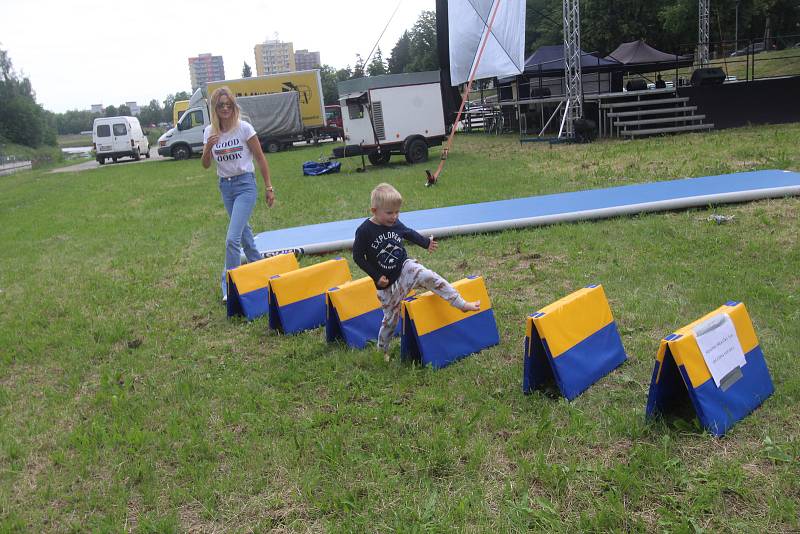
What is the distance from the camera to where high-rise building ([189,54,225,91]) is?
190625 millimetres

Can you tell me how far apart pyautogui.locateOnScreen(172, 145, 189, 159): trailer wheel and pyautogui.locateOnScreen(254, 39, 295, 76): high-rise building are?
5579 inches

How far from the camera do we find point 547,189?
412 inches

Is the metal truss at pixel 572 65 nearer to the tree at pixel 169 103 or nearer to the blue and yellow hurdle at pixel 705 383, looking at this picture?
the blue and yellow hurdle at pixel 705 383

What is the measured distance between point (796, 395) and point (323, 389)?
8.31 feet

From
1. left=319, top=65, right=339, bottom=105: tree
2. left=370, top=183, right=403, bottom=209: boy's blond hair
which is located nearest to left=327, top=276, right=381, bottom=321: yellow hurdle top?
left=370, top=183, right=403, bottom=209: boy's blond hair

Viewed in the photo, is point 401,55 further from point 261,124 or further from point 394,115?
point 394,115

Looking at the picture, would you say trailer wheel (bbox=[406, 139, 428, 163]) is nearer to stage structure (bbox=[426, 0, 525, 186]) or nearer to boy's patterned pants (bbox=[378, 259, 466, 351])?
stage structure (bbox=[426, 0, 525, 186])

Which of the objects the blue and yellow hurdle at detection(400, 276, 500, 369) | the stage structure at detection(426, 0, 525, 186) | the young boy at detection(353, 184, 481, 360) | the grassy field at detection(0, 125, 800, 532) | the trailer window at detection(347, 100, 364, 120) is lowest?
the grassy field at detection(0, 125, 800, 532)

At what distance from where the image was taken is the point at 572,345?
11.8 feet

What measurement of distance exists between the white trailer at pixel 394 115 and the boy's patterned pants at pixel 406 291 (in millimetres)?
13026

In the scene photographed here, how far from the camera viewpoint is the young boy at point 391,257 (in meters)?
4.10

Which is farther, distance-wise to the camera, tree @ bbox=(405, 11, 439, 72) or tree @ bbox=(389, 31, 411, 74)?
tree @ bbox=(389, 31, 411, 74)

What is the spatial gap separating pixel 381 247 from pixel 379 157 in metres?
14.1

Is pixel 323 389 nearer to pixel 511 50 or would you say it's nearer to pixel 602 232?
pixel 602 232
